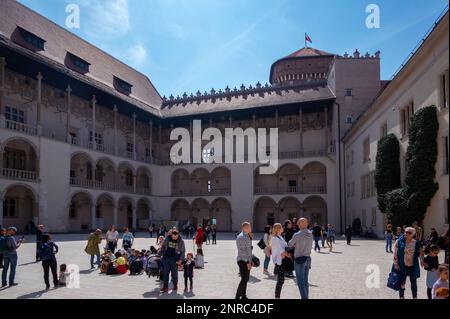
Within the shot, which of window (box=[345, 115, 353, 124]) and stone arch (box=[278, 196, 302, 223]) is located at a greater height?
window (box=[345, 115, 353, 124])

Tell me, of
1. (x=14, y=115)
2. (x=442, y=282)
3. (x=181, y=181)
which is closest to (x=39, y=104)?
(x=14, y=115)

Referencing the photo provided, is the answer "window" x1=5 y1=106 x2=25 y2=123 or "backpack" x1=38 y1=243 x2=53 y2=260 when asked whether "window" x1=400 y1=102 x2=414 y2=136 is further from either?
"window" x1=5 y1=106 x2=25 y2=123

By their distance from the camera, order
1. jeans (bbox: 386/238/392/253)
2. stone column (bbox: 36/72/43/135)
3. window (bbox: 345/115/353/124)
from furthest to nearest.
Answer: window (bbox: 345/115/353/124) < stone column (bbox: 36/72/43/135) < jeans (bbox: 386/238/392/253)

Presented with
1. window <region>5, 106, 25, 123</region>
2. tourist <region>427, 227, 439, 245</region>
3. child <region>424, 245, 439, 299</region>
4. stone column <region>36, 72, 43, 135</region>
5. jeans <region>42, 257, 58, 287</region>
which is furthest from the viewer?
stone column <region>36, 72, 43, 135</region>

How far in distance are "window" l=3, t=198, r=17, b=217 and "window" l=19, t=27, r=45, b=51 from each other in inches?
463

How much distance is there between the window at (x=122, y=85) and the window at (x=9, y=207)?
15060 mm

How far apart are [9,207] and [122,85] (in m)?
16.8

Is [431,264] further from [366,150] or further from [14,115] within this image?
[14,115]

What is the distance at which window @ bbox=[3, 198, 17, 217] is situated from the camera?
3225 cm

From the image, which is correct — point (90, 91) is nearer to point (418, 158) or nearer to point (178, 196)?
point (178, 196)

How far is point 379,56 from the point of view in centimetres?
4075

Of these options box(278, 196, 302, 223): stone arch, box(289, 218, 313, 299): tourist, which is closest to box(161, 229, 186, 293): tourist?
box(289, 218, 313, 299): tourist
